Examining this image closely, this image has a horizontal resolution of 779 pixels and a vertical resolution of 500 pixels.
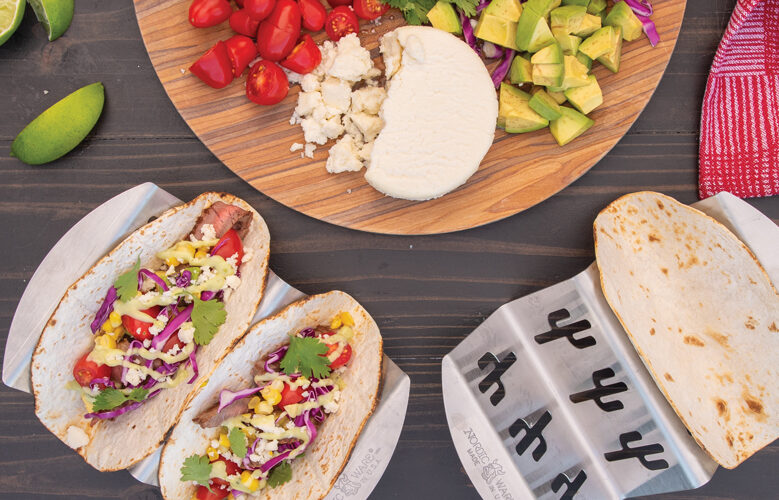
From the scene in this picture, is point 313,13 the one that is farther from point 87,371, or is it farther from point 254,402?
point 87,371

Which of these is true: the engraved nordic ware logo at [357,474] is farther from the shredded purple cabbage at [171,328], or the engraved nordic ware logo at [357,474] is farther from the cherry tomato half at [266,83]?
the cherry tomato half at [266,83]

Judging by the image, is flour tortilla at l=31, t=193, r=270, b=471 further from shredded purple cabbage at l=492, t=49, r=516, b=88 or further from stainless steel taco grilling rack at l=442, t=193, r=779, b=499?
shredded purple cabbage at l=492, t=49, r=516, b=88

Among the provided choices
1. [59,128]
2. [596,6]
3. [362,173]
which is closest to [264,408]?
[362,173]

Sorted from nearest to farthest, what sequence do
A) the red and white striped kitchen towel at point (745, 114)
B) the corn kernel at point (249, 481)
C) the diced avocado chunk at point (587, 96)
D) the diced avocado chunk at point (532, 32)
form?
the diced avocado chunk at point (532, 32) → the diced avocado chunk at point (587, 96) → the corn kernel at point (249, 481) → the red and white striped kitchen towel at point (745, 114)

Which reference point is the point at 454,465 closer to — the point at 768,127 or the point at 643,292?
the point at 643,292

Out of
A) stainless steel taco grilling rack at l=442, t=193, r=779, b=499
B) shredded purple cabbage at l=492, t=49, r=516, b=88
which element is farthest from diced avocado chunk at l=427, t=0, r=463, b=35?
stainless steel taco grilling rack at l=442, t=193, r=779, b=499

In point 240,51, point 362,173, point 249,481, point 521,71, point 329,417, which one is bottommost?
point 249,481

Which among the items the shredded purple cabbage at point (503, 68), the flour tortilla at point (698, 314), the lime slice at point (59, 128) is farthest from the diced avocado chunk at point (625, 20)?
the lime slice at point (59, 128)
